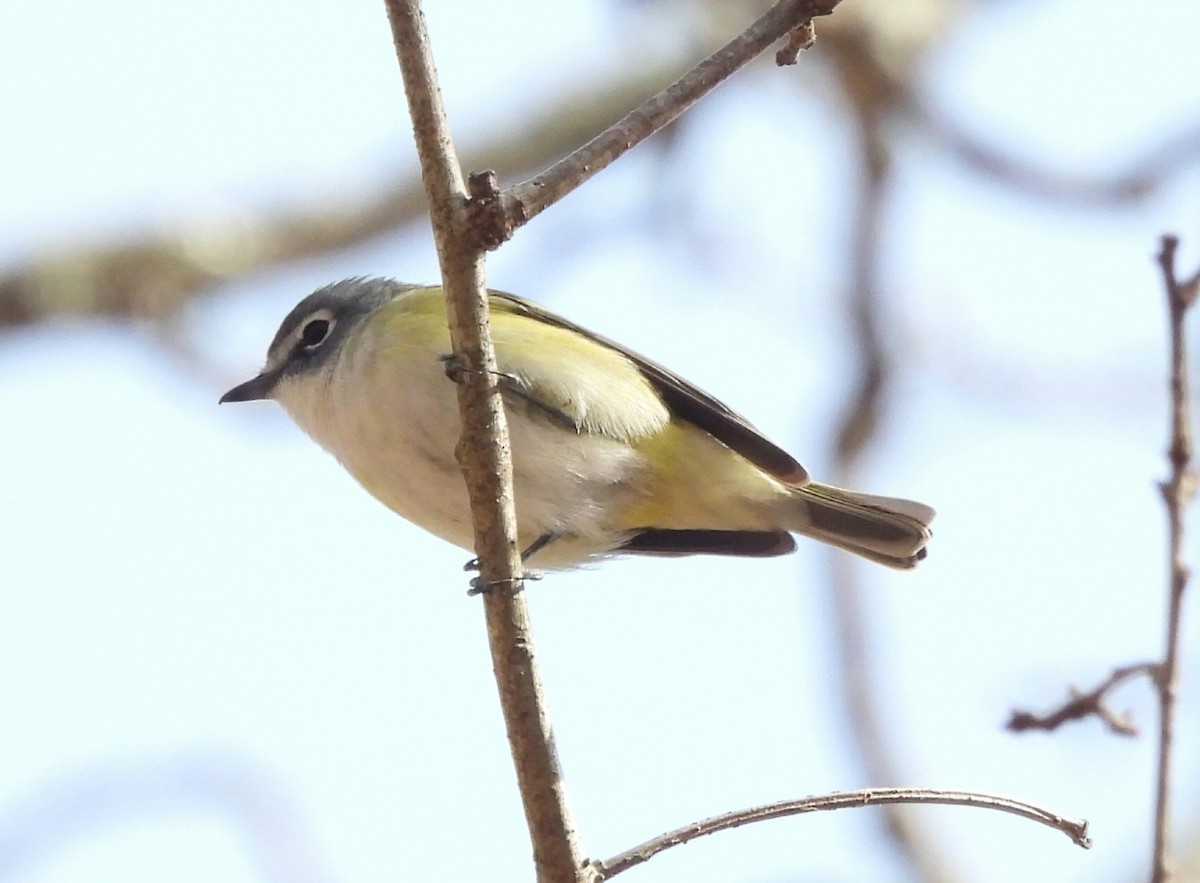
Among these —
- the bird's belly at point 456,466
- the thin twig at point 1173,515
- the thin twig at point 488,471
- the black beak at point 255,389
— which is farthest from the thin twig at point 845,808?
the black beak at point 255,389

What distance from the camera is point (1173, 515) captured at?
1.97 m

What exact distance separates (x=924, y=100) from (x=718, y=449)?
2557mm

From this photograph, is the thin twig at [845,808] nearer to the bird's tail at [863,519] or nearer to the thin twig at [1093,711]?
the thin twig at [1093,711]

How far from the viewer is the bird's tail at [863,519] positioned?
475 centimetres

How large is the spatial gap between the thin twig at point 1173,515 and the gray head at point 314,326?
2885mm

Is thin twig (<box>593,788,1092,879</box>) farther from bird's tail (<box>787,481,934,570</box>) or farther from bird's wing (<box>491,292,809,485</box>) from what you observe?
bird's tail (<box>787,481,934,570</box>)

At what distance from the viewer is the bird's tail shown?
4754 millimetres

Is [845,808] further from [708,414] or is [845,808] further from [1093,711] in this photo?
[708,414]

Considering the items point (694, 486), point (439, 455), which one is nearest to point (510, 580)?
point (439, 455)

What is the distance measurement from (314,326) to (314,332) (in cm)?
3

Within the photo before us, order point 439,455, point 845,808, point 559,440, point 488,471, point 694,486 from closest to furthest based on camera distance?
point 845,808 → point 488,471 → point 439,455 → point 559,440 → point 694,486

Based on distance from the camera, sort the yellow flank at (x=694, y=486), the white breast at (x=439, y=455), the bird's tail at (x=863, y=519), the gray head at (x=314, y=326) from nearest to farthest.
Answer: the white breast at (x=439, y=455) < the yellow flank at (x=694, y=486) < the gray head at (x=314, y=326) < the bird's tail at (x=863, y=519)

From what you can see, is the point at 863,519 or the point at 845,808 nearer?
the point at 845,808

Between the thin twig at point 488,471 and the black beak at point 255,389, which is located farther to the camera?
the black beak at point 255,389
